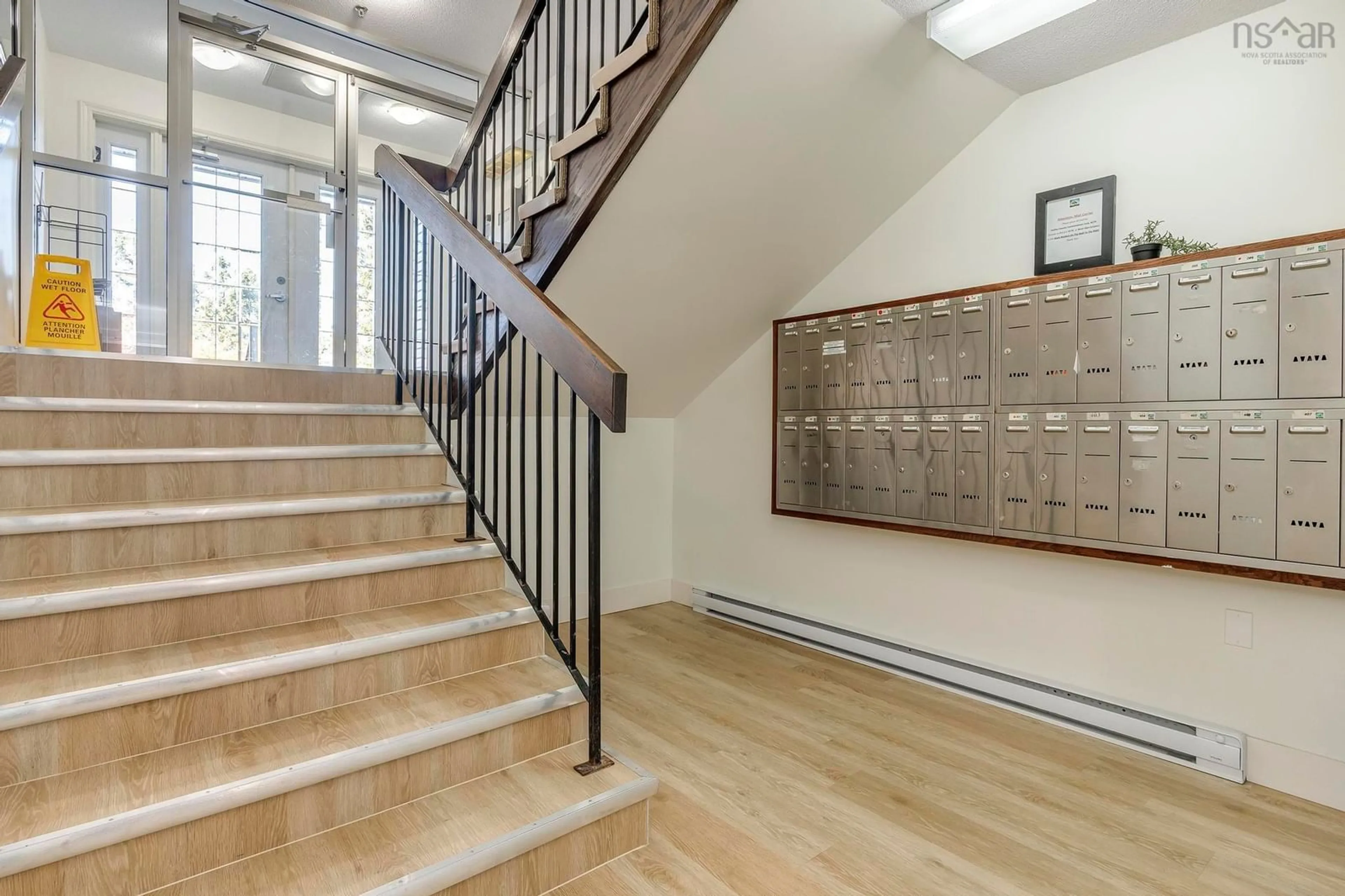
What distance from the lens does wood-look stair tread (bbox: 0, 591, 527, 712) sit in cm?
147

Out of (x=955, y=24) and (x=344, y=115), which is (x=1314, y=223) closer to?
(x=955, y=24)

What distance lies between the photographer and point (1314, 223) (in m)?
2.12

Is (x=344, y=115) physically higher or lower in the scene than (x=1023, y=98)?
higher

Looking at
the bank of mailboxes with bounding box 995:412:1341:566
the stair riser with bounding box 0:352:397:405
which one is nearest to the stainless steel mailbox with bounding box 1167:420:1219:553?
the bank of mailboxes with bounding box 995:412:1341:566

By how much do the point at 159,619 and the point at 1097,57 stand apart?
3.42 meters

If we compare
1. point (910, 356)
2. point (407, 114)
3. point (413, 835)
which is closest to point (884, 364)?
point (910, 356)

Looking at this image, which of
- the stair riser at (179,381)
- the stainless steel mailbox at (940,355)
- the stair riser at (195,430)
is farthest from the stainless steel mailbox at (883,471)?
the stair riser at (179,381)

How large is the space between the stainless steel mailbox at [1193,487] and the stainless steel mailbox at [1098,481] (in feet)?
0.51

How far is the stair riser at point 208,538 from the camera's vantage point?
5.71 feet

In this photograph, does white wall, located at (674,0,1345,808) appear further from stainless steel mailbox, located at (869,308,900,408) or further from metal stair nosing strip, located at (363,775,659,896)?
metal stair nosing strip, located at (363,775,659,896)

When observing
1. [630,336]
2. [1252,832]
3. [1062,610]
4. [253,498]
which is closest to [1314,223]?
[1062,610]

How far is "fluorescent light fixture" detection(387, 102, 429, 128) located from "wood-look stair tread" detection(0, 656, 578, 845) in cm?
386

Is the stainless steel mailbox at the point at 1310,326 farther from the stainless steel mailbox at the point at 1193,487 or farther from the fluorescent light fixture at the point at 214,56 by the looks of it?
the fluorescent light fixture at the point at 214,56

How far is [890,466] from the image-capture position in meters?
3.07
